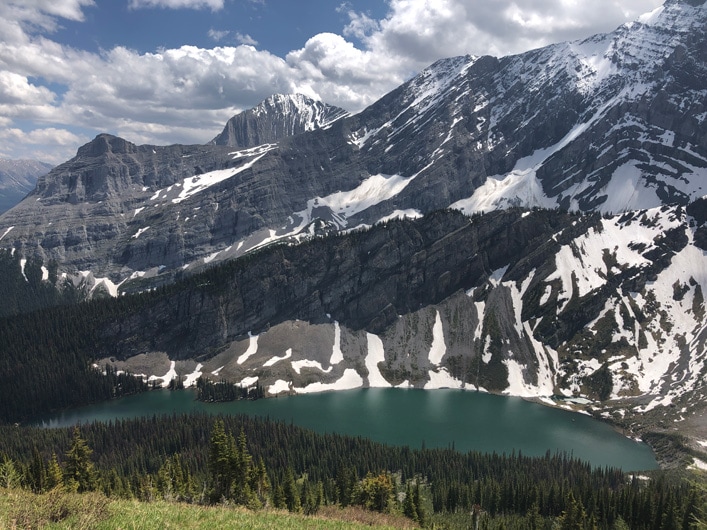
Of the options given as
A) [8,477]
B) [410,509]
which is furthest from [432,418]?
[8,477]

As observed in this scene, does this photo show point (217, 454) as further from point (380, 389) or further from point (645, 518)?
point (380, 389)

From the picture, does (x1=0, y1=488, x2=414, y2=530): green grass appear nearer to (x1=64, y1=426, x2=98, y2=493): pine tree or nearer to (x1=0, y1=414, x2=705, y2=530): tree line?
(x1=0, y1=414, x2=705, y2=530): tree line

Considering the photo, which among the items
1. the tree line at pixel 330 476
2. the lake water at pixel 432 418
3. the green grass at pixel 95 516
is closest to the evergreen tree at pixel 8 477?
the tree line at pixel 330 476

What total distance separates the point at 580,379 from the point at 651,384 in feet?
69.9

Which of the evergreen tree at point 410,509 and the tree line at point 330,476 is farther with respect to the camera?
the evergreen tree at point 410,509

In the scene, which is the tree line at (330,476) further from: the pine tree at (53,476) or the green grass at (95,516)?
the green grass at (95,516)

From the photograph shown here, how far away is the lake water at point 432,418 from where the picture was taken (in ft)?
449

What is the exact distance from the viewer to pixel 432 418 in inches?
6191

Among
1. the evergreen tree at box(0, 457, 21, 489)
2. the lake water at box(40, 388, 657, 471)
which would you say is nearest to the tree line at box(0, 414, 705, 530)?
the evergreen tree at box(0, 457, 21, 489)

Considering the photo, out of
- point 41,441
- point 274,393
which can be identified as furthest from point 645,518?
point 41,441

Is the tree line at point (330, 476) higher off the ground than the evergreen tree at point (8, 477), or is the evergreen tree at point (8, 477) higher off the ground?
the evergreen tree at point (8, 477)

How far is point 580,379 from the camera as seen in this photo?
592 ft

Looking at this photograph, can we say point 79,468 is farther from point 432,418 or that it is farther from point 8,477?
point 432,418

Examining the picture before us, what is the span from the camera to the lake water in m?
137
